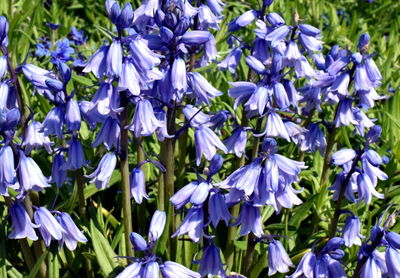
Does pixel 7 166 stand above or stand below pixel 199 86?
below

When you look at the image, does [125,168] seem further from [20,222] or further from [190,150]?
[190,150]

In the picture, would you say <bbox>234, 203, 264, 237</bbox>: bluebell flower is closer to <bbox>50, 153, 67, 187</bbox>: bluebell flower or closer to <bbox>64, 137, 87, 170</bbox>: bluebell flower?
<bbox>64, 137, 87, 170</bbox>: bluebell flower

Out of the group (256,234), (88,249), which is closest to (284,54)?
(256,234)

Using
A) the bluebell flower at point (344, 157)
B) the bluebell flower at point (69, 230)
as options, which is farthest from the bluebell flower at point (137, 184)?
the bluebell flower at point (344, 157)

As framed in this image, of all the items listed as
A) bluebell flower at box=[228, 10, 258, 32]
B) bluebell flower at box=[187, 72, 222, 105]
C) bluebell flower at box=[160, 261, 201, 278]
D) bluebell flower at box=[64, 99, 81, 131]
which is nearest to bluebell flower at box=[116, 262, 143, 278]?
bluebell flower at box=[160, 261, 201, 278]

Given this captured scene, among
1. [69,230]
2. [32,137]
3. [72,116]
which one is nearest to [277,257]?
[69,230]

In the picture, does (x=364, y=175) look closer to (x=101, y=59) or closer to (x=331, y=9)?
(x=101, y=59)

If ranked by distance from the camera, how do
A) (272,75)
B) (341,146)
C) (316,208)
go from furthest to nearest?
(341,146), (316,208), (272,75)
